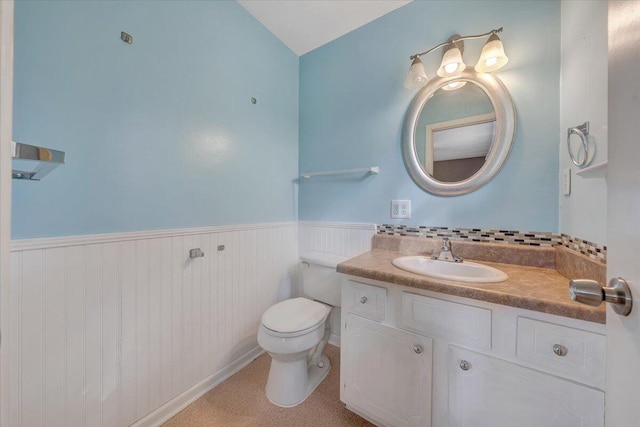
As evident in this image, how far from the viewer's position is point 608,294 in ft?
1.32

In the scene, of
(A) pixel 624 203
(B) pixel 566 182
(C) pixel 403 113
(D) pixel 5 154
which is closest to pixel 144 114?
(D) pixel 5 154

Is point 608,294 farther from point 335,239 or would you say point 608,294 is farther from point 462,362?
point 335,239

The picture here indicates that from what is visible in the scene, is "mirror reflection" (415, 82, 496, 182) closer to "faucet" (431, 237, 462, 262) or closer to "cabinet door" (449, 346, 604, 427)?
"faucet" (431, 237, 462, 262)

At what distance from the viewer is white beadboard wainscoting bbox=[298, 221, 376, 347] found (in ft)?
5.54

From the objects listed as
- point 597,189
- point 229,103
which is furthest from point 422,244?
point 229,103

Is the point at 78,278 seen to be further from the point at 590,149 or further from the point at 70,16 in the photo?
the point at 590,149

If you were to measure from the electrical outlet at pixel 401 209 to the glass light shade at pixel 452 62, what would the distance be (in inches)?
30.7

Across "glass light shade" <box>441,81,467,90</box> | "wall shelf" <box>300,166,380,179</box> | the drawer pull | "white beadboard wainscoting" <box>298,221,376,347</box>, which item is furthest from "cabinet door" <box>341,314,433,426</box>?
"glass light shade" <box>441,81,467,90</box>

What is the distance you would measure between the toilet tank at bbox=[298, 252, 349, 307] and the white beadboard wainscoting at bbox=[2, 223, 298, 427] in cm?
41

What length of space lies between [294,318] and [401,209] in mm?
970

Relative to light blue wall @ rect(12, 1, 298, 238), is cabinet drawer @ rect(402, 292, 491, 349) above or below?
below

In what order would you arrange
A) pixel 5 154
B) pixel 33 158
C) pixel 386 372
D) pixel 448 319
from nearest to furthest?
pixel 5 154 → pixel 33 158 → pixel 448 319 → pixel 386 372

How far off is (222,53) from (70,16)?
2.30ft

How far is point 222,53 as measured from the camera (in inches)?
56.7
